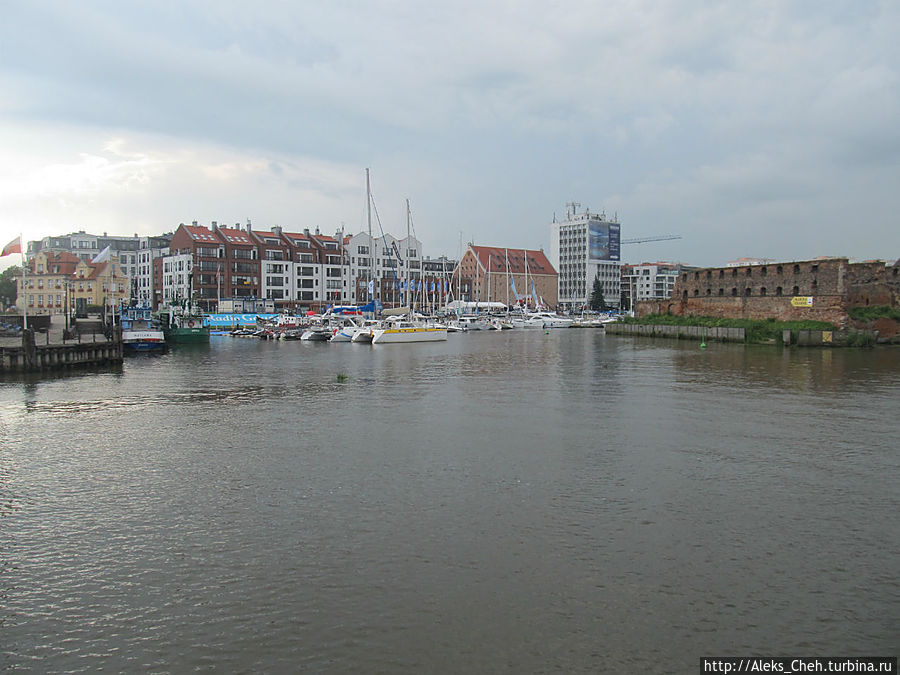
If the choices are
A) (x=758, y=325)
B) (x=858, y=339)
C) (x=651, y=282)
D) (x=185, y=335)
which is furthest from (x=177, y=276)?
(x=651, y=282)

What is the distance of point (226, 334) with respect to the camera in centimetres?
8681

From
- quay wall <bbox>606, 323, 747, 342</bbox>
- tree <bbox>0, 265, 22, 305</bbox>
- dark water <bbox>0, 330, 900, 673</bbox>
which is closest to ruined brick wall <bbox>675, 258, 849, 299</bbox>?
quay wall <bbox>606, 323, 747, 342</bbox>

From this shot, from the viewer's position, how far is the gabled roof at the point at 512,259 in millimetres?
144000

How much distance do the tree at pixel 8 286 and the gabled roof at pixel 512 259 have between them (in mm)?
82522

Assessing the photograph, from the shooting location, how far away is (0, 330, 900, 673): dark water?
810 centimetres

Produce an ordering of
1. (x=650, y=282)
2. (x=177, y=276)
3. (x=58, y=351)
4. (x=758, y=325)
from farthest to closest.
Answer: (x=650, y=282) < (x=177, y=276) < (x=758, y=325) < (x=58, y=351)

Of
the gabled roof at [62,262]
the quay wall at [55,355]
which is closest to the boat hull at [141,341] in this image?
the quay wall at [55,355]

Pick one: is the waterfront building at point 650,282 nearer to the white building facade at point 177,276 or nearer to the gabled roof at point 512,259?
the gabled roof at point 512,259

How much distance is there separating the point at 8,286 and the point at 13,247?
85.4 meters

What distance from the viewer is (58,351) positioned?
39.5 metres

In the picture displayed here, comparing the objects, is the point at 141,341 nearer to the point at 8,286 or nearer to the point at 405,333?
the point at 405,333

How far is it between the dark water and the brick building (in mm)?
42297

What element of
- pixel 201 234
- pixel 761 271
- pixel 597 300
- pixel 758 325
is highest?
pixel 201 234

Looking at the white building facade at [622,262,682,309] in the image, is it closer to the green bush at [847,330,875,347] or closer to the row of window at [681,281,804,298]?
the row of window at [681,281,804,298]
